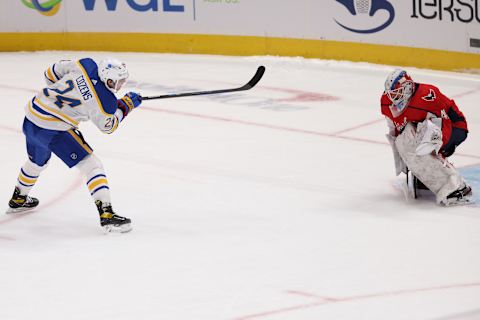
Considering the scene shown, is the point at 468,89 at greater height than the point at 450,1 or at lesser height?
lesser

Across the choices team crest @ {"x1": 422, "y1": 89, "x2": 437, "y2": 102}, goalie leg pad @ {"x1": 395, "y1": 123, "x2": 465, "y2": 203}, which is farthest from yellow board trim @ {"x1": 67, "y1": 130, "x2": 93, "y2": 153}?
team crest @ {"x1": 422, "y1": 89, "x2": 437, "y2": 102}

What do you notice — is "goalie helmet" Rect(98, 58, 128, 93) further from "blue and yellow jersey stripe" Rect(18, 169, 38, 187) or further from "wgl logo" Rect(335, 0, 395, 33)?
"wgl logo" Rect(335, 0, 395, 33)

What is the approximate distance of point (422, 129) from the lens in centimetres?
502

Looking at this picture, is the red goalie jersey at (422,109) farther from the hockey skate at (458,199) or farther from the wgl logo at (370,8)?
the wgl logo at (370,8)

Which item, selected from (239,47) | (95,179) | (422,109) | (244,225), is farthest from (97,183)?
(239,47)

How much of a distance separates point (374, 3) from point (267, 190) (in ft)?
11.9

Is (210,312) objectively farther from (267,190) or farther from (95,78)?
(267,190)

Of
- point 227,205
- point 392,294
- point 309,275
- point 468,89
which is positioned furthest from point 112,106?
point 468,89

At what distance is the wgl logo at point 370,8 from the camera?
28.3 feet

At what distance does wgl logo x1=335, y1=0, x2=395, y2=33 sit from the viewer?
8617 millimetres

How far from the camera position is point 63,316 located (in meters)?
3.66

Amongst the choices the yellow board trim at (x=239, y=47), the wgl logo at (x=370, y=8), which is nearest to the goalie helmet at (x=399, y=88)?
the yellow board trim at (x=239, y=47)

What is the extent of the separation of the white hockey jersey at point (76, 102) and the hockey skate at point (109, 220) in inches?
13.6

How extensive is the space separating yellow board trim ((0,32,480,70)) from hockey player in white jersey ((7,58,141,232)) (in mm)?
4335
